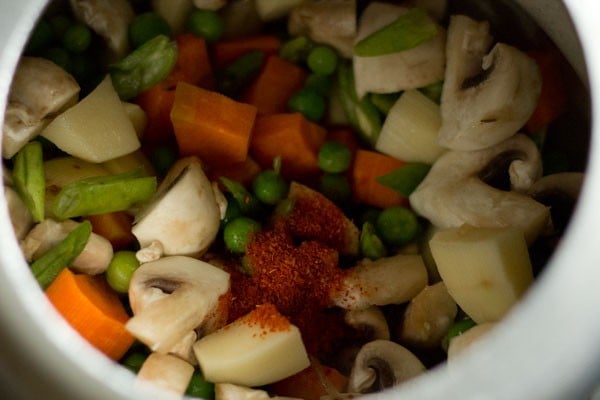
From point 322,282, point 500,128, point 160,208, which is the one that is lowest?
point 322,282

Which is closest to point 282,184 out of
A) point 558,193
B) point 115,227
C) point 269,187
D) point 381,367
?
point 269,187

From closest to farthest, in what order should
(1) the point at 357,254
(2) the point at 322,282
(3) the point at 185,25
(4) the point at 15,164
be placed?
(4) the point at 15,164
(2) the point at 322,282
(1) the point at 357,254
(3) the point at 185,25

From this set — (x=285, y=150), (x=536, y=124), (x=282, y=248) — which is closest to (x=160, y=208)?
(x=282, y=248)

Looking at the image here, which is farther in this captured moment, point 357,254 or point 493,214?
point 357,254

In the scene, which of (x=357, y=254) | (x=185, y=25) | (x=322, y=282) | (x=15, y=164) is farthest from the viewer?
(x=185, y=25)

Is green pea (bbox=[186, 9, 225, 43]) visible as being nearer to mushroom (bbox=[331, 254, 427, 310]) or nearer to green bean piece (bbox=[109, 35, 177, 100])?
green bean piece (bbox=[109, 35, 177, 100])

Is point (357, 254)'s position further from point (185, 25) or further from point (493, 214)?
point (185, 25)

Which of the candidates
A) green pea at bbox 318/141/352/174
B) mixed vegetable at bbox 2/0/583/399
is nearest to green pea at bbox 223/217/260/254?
mixed vegetable at bbox 2/0/583/399
